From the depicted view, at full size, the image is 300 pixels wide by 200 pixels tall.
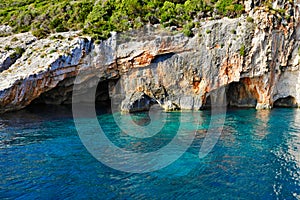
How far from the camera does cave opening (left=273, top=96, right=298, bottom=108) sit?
35.5 m

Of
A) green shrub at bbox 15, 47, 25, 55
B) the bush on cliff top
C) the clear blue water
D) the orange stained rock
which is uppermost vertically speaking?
the bush on cliff top

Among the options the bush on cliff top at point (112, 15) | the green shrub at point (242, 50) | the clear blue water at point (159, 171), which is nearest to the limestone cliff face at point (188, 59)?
the green shrub at point (242, 50)

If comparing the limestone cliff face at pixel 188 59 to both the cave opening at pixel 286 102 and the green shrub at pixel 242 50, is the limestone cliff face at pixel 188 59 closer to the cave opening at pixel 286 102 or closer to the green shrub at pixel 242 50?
the green shrub at pixel 242 50

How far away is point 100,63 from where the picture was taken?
108 feet

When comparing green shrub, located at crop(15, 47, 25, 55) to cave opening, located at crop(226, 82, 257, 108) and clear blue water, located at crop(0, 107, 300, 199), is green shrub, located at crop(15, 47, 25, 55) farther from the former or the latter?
cave opening, located at crop(226, 82, 257, 108)

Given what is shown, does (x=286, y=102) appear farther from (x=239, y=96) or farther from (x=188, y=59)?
(x=188, y=59)

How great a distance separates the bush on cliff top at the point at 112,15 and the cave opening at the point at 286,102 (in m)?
12.7

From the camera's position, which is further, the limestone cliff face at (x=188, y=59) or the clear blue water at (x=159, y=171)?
the limestone cliff face at (x=188, y=59)

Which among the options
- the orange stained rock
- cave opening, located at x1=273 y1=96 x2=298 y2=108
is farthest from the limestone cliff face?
cave opening, located at x1=273 y1=96 x2=298 y2=108

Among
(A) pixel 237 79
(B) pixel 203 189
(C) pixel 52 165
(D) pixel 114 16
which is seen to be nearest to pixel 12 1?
(D) pixel 114 16

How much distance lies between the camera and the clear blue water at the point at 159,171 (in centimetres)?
1259

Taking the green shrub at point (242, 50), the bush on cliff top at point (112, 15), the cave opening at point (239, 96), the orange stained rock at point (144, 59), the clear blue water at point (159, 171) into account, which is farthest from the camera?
the cave opening at point (239, 96)

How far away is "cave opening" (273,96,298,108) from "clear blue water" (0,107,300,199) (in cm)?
1159

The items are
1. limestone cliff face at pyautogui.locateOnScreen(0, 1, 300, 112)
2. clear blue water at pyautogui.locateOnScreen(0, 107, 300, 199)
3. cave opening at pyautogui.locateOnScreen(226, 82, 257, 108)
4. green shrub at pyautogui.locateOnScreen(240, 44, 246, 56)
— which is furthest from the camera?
cave opening at pyautogui.locateOnScreen(226, 82, 257, 108)
